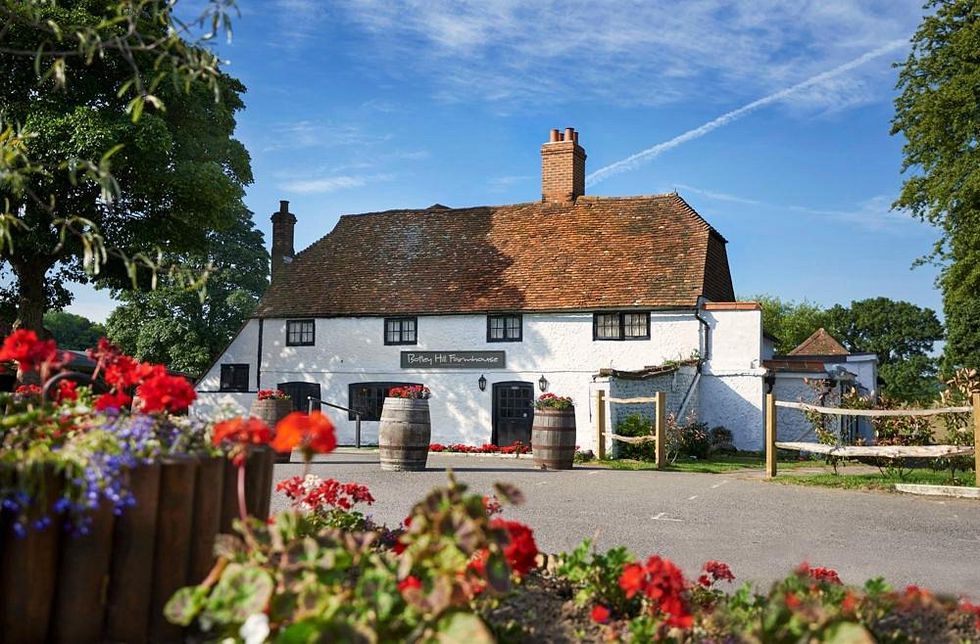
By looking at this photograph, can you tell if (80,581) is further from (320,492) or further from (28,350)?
(320,492)

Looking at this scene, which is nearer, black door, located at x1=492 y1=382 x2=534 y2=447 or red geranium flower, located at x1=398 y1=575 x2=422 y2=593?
red geranium flower, located at x1=398 y1=575 x2=422 y2=593

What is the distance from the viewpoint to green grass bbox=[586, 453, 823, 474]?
64.0 feet

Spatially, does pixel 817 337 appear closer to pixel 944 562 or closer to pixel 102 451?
pixel 944 562

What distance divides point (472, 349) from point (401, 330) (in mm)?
2424

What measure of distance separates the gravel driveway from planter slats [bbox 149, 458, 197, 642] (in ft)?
12.1

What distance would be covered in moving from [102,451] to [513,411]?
23.4m

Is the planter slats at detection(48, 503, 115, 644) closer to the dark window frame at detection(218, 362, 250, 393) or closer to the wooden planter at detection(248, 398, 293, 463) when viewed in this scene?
the wooden planter at detection(248, 398, 293, 463)

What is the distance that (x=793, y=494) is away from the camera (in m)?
14.0

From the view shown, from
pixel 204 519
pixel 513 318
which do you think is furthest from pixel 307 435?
pixel 513 318

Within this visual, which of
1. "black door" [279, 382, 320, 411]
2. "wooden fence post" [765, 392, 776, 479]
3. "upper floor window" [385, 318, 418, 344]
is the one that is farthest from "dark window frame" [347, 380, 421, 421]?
"wooden fence post" [765, 392, 776, 479]

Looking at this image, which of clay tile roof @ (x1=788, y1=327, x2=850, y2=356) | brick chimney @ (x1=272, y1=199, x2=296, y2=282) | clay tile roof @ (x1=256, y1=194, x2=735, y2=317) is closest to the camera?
clay tile roof @ (x1=256, y1=194, x2=735, y2=317)

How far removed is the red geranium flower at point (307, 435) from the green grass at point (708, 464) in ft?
53.0

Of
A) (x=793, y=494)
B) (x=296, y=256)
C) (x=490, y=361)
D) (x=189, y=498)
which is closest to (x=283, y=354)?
(x=296, y=256)

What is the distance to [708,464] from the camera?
2142cm
